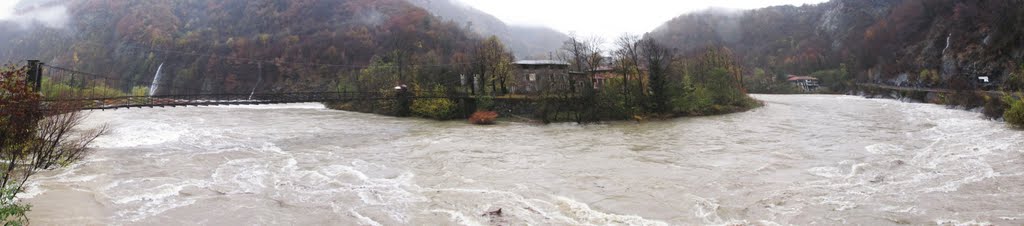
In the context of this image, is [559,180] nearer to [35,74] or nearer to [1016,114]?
[1016,114]

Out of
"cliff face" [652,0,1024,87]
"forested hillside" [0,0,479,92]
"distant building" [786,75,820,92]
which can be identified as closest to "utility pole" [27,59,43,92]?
"forested hillside" [0,0,479,92]

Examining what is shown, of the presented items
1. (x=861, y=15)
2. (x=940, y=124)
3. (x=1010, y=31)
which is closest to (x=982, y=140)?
(x=940, y=124)

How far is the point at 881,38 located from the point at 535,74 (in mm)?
64795

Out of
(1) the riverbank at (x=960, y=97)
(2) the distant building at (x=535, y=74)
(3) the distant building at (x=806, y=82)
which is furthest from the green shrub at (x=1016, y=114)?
(3) the distant building at (x=806, y=82)

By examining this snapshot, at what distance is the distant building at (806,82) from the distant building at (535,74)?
67564 mm

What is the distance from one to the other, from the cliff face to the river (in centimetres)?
2432

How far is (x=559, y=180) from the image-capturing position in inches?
671

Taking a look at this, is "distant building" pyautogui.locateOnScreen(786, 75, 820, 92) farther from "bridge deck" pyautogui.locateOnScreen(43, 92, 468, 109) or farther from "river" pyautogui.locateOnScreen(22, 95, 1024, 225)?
"bridge deck" pyautogui.locateOnScreen(43, 92, 468, 109)

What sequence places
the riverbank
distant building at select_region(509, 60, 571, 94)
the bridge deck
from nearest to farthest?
the bridge deck, the riverbank, distant building at select_region(509, 60, 571, 94)

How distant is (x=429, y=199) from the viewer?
14523mm

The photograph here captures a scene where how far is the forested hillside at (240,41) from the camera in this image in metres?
103

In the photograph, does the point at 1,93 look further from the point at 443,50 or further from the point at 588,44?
the point at 443,50

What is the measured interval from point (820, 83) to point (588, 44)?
7748 cm

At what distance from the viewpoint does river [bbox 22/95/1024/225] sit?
12.3 metres
